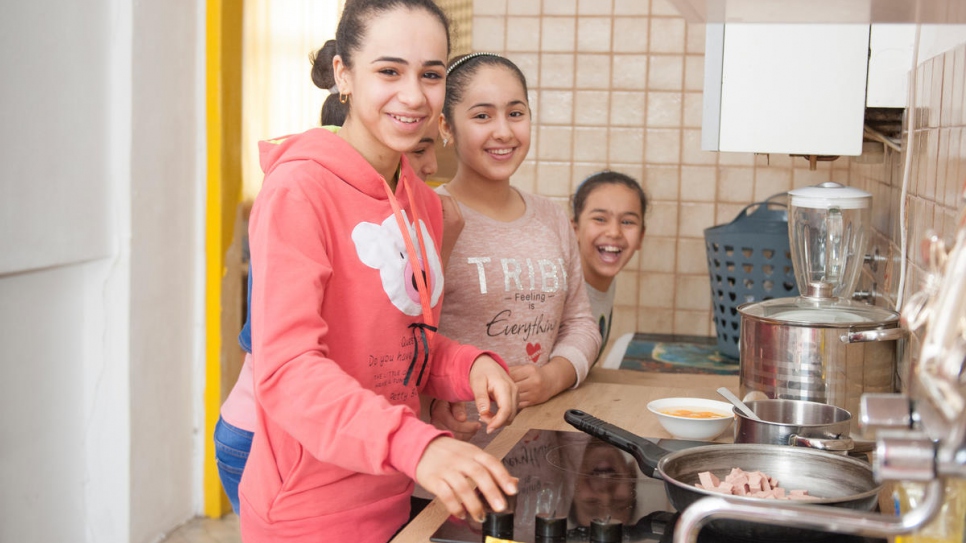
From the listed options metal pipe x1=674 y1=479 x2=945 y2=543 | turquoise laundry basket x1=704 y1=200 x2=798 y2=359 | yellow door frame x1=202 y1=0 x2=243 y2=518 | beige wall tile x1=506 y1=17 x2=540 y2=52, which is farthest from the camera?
beige wall tile x1=506 y1=17 x2=540 y2=52

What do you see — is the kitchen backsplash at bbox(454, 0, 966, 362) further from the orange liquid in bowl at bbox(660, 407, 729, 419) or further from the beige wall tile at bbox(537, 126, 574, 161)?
the orange liquid in bowl at bbox(660, 407, 729, 419)

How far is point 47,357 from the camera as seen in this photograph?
214 centimetres

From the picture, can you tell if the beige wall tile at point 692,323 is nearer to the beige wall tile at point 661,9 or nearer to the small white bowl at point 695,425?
the beige wall tile at point 661,9

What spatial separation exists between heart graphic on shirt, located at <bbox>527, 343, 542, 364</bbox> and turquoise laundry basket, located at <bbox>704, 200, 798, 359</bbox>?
669 millimetres

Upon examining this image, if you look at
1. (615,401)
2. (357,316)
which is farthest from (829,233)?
(357,316)

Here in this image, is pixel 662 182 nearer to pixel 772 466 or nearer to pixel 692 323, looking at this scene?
pixel 692 323

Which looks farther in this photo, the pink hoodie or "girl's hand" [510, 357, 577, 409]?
"girl's hand" [510, 357, 577, 409]

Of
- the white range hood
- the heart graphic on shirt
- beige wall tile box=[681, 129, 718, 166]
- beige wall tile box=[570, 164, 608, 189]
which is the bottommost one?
the heart graphic on shirt

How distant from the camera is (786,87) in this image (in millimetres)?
1394

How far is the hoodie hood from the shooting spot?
105 centimetres

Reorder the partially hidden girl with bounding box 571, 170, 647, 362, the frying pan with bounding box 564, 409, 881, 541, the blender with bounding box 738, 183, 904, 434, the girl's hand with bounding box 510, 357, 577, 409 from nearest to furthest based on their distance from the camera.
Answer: the frying pan with bounding box 564, 409, 881, 541 → the blender with bounding box 738, 183, 904, 434 → the girl's hand with bounding box 510, 357, 577, 409 → the partially hidden girl with bounding box 571, 170, 647, 362

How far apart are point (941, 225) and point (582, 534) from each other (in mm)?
535

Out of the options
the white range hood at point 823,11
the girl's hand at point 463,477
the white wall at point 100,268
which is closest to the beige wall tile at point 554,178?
the white wall at point 100,268

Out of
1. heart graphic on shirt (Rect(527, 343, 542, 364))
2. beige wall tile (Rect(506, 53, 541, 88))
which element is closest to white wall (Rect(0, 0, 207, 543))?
beige wall tile (Rect(506, 53, 541, 88))
